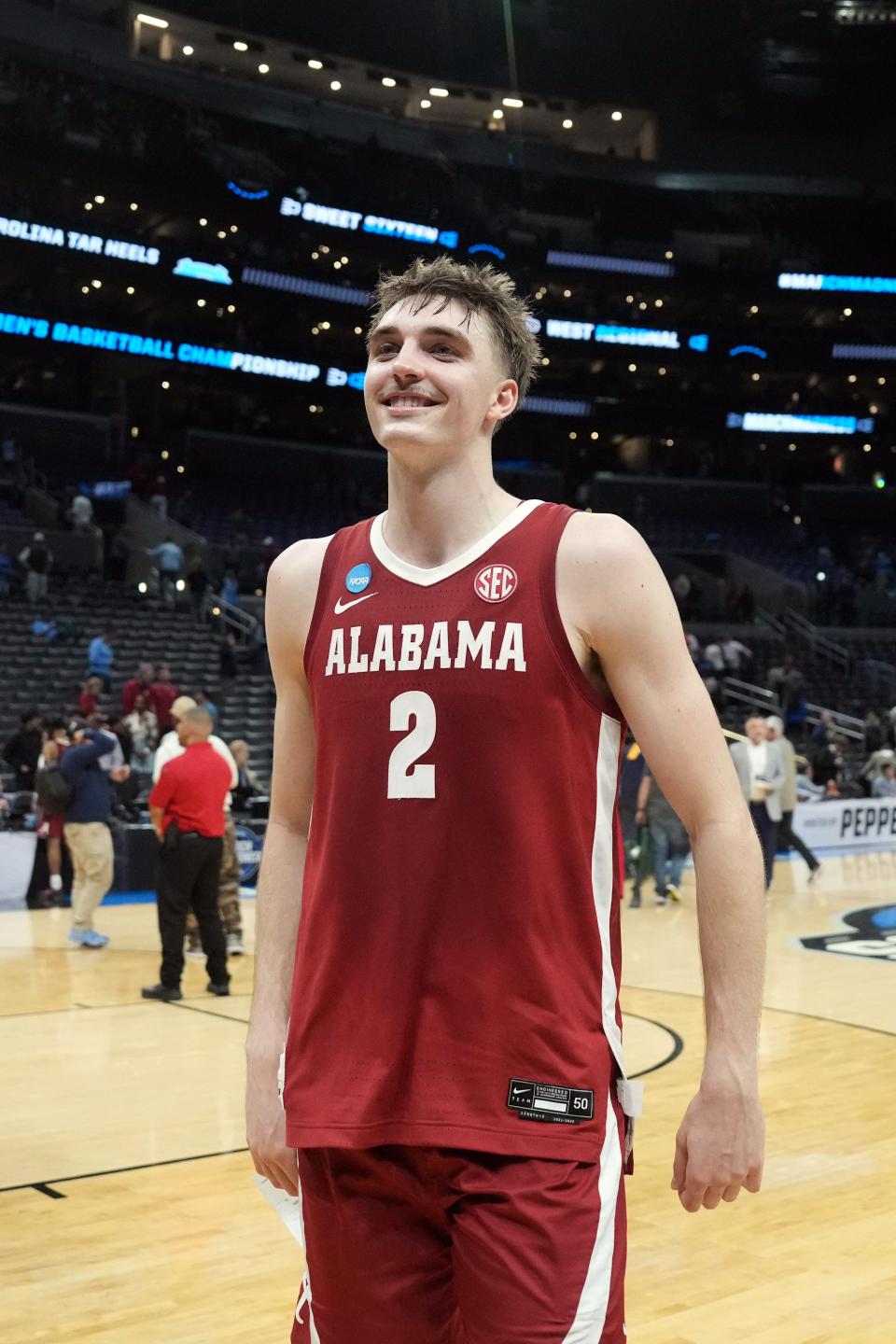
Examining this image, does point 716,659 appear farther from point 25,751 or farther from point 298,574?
point 298,574

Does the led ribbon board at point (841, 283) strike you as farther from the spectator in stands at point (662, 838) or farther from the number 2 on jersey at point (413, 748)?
the number 2 on jersey at point (413, 748)

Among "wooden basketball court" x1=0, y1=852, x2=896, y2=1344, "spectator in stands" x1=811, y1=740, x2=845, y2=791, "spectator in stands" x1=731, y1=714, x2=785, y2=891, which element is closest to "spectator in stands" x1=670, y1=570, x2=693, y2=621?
"spectator in stands" x1=811, y1=740, x2=845, y2=791

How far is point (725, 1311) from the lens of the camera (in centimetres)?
422

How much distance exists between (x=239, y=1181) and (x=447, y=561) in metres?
3.98

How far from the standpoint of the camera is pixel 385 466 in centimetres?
3650

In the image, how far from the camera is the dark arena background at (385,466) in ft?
17.2

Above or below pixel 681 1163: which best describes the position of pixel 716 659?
above

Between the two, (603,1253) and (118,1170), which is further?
(118,1170)

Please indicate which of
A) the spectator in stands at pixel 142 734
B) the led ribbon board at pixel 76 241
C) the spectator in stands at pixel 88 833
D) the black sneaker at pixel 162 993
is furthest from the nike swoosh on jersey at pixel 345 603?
the led ribbon board at pixel 76 241

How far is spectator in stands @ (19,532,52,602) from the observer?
2312 cm

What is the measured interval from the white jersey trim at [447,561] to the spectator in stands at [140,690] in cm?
1577

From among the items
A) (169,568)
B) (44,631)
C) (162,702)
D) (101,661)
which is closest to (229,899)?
(162,702)

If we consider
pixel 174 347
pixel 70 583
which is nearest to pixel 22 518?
pixel 70 583

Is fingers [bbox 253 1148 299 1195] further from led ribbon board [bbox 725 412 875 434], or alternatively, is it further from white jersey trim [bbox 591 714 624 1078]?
led ribbon board [bbox 725 412 875 434]
